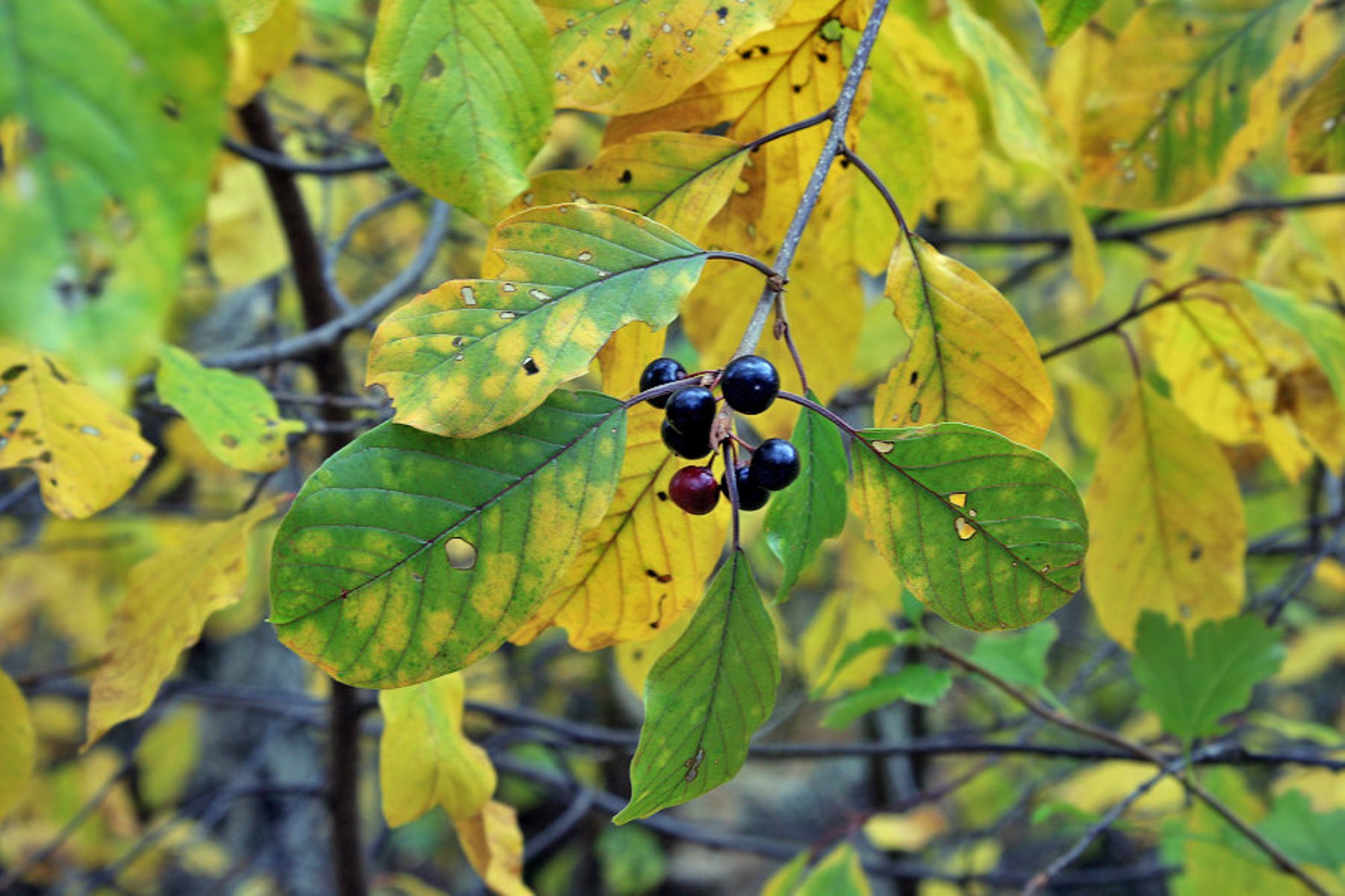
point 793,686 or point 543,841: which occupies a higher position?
point 543,841

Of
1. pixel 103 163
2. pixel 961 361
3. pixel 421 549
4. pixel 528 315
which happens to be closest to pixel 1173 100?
pixel 961 361

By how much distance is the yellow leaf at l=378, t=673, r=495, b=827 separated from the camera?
3.08ft

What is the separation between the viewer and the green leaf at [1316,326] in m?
1.02

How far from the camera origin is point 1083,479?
2260 millimetres

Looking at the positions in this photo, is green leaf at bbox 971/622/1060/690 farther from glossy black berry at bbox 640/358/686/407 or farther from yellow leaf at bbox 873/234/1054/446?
glossy black berry at bbox 640/358/686/407

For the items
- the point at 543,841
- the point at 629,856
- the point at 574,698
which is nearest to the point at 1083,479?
the point at 543,841

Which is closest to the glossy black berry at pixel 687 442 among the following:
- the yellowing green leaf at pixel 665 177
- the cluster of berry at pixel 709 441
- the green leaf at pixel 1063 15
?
the cluster of berry at pixel 709 441

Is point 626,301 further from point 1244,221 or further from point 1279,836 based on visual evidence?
point 1244,221

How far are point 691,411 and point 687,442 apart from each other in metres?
0.02

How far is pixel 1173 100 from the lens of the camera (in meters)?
1.08

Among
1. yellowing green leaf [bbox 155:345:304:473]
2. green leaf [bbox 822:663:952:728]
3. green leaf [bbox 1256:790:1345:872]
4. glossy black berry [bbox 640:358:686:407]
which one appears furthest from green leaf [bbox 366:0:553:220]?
green leaf [bbox 1256:790:1345:872]

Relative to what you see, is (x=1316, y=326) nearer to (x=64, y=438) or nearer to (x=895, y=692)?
(x=895, y=692)

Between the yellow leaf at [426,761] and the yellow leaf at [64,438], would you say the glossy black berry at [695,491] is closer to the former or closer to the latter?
the yellow leaf at [426,761]

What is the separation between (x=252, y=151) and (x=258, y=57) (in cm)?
23
